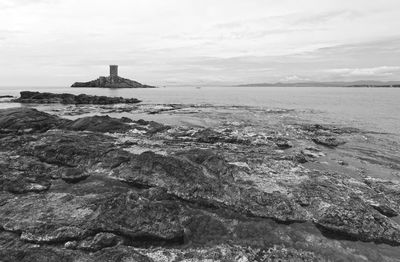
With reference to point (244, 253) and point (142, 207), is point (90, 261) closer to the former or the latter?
point (142, 207)

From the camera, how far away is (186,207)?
507 inches

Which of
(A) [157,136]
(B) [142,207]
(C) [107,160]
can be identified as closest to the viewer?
(B) [142,207]

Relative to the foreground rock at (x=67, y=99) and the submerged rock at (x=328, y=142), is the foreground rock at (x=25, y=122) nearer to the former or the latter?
the submerged rock at (x=328, y=142)

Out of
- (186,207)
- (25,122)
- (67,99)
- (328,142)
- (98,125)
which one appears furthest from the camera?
(67,99)

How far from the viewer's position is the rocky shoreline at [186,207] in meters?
10.1

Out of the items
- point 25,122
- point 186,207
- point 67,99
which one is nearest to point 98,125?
point 25,122

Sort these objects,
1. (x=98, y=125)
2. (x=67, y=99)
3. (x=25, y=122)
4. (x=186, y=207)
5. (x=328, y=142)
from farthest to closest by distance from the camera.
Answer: (x=67, y=99) < (x=25, y=122) < (x=98, y=125) < (x=328, y=142) < (x=186, y=207)

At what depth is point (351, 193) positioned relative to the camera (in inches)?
585

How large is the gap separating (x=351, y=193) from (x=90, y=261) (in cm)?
1267

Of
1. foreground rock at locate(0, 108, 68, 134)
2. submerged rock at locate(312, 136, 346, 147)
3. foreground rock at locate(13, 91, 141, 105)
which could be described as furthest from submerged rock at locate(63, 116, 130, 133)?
foreground rock at locate(13, 91, 141, 105)

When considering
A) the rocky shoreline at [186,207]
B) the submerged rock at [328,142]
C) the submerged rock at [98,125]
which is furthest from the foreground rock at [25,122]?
the submerged rock at [328,142]

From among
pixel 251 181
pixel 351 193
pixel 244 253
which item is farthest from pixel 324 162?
pixel 244 253

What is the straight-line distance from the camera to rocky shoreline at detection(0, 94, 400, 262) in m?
10.1

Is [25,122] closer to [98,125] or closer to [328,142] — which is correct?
[98,125]
